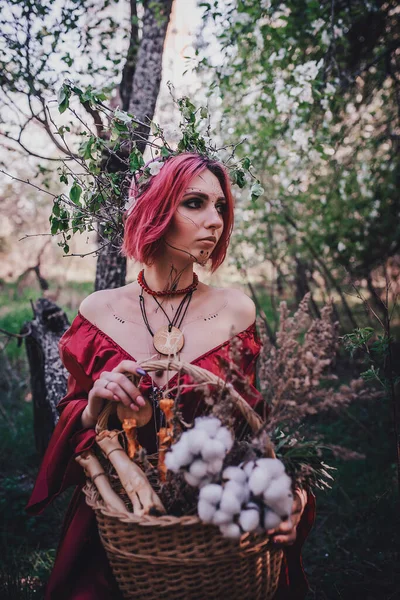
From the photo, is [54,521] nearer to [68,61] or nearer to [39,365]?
[39,365]

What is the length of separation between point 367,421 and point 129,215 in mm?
3147

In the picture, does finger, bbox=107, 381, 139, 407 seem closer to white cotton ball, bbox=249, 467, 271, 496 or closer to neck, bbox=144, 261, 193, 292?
white cotton ball, bbox=249, 467, 271, 496

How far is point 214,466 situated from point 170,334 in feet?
2.48

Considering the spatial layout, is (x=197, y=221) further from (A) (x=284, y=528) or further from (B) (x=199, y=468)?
(A) (x=284, y=528)

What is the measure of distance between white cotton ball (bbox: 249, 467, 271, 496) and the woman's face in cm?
92

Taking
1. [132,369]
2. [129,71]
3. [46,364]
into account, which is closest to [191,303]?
[132,369]

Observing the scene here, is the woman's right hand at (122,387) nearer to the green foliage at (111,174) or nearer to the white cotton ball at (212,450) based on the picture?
the white cotton ball at (212,450)

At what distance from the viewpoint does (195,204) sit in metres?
1.75

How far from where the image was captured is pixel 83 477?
167 cm

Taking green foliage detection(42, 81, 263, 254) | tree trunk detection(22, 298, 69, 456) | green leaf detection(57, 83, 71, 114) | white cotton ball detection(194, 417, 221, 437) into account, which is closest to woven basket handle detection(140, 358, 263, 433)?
white cotton ball detection(194, 417, 221, 437)

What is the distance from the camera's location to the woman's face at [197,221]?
1.72 meters

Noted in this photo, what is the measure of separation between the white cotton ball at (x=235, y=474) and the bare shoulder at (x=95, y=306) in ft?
3.07

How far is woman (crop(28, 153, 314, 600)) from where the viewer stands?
62.1 inches

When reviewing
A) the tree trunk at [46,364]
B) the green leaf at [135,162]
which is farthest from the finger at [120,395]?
the tree trunk at [46,364]
